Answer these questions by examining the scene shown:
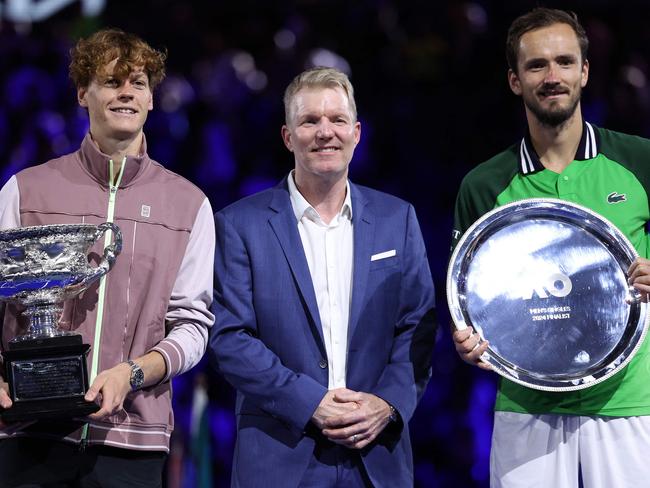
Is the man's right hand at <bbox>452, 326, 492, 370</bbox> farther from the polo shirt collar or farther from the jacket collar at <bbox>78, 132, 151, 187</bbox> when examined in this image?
the jacket collar at <bbox>78, 132, 151, 187</bbox>

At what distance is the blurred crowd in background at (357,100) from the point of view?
549 cm

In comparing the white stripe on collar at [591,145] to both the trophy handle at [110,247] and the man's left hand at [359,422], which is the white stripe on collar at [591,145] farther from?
the trophy handle at [110,247]

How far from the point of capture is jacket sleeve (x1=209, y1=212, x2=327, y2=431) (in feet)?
9.27

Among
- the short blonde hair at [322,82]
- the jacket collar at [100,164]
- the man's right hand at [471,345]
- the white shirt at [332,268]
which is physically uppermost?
the short blonde hair at [322,82]

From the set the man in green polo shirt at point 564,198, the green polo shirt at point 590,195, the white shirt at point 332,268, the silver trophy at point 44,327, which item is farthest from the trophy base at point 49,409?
the green polo shirt at point 590,195

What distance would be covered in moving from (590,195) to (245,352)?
1.04 meters

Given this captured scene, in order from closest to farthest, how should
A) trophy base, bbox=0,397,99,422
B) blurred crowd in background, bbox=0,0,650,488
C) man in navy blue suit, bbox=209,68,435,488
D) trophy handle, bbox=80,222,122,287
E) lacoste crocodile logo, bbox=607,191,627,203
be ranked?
trophy base, bbox=0,397,99,422 < trophy handle, bbox=80,222,122,287 < man in navy blue suit, bbox=209,68,435,488 < lacoste crocodile logo, bbox=607,191,627,203 < blurred crowd in background, bbox=0,0,650,488

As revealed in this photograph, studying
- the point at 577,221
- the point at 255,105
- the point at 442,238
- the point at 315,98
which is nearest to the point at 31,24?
the point at 255,105

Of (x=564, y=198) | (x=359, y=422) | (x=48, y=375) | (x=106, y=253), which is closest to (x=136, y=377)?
(x=48, y=375)

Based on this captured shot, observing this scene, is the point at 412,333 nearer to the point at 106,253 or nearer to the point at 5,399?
the point at 106,253

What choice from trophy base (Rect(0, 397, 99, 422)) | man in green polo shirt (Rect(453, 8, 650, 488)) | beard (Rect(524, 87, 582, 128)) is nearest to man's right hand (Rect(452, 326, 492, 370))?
man in green polo shirt (Rect(453, 8, 650, 488))

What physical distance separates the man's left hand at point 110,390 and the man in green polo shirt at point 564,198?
34.1 inches

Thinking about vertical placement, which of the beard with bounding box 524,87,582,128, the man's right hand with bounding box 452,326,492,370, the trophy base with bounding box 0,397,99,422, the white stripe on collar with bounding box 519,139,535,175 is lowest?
the trophy base with bounding box 0,397,99,422

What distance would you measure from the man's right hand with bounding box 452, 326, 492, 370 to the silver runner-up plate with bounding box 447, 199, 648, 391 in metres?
0.04
